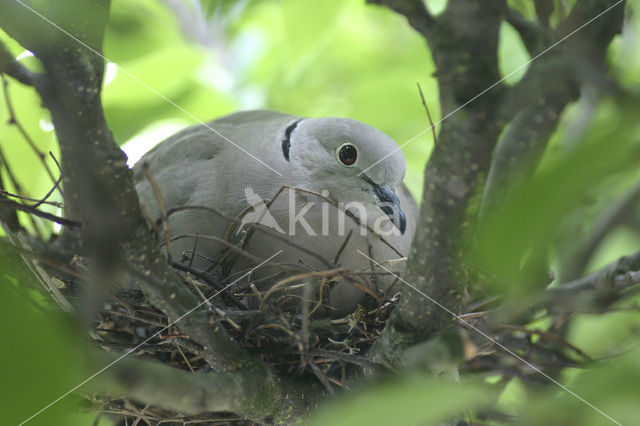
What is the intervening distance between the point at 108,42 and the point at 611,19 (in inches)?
66.7

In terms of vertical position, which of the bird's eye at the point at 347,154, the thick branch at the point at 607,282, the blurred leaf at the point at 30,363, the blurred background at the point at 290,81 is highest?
the blurred background at the point at 290,81

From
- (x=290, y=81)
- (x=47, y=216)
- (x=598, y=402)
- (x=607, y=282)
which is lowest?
(x=598, y=402)

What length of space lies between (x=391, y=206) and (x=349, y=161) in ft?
0.88

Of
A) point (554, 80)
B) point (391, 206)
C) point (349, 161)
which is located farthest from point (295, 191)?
point (554, 80)

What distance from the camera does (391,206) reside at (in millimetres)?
2156

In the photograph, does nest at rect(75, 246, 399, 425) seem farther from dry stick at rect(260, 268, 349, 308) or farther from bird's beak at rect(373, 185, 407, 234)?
bird's beak at rect(373, 185, 407, 234)

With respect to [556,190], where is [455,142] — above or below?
above

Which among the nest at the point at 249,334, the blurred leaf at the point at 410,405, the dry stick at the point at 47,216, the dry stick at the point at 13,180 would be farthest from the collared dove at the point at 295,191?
the blurred leaf at the point at 410,405

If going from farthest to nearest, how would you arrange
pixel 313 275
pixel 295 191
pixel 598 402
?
pixel 295 191
pixel 313 275
pixel 598 402

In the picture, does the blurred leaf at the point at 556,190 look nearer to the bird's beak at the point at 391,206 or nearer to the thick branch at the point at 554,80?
the thick branch at the point at 554,80

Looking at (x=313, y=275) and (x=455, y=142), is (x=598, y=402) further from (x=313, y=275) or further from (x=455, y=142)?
(x=313, y=275)

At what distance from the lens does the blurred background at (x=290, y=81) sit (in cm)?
198

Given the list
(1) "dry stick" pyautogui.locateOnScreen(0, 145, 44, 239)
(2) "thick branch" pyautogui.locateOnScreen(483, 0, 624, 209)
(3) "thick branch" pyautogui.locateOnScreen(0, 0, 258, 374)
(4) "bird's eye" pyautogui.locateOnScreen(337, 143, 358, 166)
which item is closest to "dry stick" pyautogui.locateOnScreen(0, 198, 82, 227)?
(3) "thick branch" pyautogui.locateOnScreen(0, 0, 258, 374)

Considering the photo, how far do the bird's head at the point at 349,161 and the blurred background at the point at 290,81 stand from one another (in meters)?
0.28
